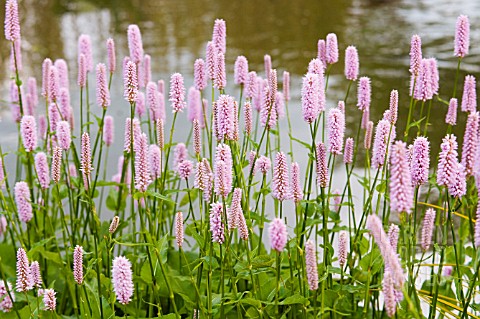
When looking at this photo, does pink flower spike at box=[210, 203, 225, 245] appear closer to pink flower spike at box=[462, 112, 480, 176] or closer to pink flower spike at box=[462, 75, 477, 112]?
pink flower spike at box=[462, 112, 480, 176]

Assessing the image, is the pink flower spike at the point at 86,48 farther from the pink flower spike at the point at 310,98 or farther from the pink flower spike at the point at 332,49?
the pink flower spike at the point at 310,98

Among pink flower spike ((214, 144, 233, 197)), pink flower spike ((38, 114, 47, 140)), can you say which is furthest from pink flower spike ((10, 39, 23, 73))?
pink flower spike ((214, 144, 233, 197))

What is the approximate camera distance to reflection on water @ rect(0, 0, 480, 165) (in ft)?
12.5

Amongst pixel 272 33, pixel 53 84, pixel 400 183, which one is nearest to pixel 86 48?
pixel 53 84

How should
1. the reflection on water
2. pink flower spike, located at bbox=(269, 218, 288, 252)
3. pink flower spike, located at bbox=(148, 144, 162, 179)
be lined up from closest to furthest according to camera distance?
1. pink flower spike, located at bbox=(269, 218, 288, 252)
2. pink flower spike, located at bbox=(148, 144, 162, 179)
3. the reflection on water

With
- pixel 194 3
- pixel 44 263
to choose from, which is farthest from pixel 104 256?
pixel 194 3

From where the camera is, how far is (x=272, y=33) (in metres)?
4.70

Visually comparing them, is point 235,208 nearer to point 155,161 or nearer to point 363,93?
point 155,161

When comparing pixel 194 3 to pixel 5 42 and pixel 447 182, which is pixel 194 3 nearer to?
pixel 5 42

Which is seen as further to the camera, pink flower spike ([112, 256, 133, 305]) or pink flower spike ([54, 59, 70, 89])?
pink flower spike ([54, 59, 70, 89])

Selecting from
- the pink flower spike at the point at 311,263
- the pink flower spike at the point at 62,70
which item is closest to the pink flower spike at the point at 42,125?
the pink flower spike at the point at 62,70

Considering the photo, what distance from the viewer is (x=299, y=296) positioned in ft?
4.89

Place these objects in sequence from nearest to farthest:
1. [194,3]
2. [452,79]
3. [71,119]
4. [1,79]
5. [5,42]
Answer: [71,119]
[452,79]
[1,79]
[5,42]
[194,3]

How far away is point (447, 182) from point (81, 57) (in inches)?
44.3
